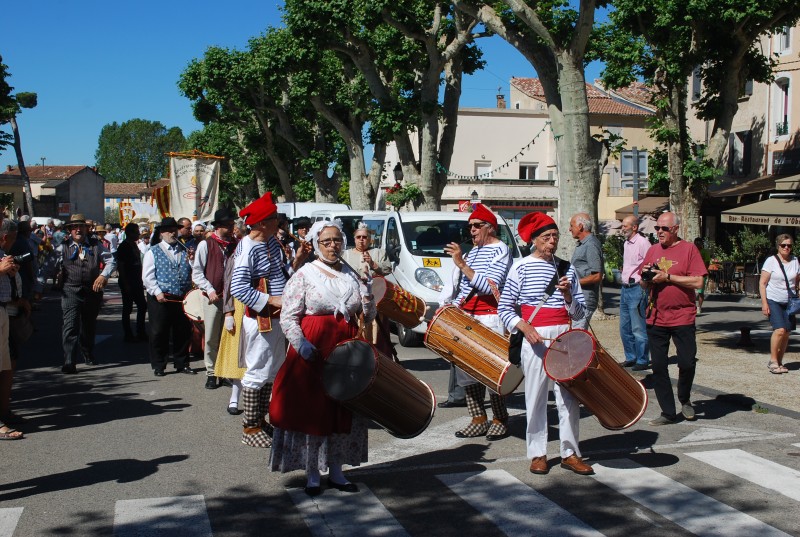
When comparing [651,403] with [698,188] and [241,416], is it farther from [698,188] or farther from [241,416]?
[698,188]

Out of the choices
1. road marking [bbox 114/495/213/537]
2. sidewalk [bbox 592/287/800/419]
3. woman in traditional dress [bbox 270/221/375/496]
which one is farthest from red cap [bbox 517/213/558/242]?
sidewalk [bbox 592/287/800/419]

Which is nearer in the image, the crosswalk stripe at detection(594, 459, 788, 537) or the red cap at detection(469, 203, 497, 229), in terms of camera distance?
the crosswalk stripe at detection(594, 459, 788, 537)

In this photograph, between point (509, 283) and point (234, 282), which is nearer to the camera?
point (509, 283)

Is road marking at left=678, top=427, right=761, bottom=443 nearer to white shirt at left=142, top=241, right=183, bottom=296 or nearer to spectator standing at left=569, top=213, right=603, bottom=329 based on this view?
spectator standing at left=569, top=213, right=603, bottom=329

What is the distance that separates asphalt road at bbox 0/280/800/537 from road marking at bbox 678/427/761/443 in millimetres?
17

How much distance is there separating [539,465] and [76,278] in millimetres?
7464

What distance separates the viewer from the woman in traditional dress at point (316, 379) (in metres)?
6.08

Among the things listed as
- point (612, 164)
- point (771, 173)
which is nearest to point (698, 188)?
point (771, 173)

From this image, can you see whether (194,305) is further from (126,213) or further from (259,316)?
(126,213)

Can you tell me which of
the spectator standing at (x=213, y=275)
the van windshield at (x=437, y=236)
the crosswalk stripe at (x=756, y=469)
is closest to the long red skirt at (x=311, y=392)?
the crosswalk stripe at (x=756, y=469)

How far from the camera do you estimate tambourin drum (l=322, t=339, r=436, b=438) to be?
19.4ft

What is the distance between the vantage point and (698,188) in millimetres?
24750

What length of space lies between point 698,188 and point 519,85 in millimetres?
44764

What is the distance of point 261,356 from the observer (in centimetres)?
765
